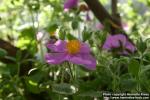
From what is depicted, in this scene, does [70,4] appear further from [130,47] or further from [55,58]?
[55,58]

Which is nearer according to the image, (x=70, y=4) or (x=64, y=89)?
(x=64, y=89)

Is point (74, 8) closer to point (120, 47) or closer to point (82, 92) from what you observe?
point (120, 47)

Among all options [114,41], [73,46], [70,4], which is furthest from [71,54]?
[70,4]

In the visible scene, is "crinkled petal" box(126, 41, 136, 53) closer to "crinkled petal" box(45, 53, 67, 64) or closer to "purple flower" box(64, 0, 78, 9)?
"purple flower" box(64, 0, 78, 9)

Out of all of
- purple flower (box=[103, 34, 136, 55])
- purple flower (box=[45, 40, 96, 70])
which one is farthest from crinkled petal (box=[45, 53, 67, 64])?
purple flower (box=[103, 34, 136, 55])

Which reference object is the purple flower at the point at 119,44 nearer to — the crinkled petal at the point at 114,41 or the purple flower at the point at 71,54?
the crinkled petal at the point at 114,41

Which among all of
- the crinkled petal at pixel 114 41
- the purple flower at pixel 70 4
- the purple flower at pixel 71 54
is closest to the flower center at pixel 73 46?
the purple flower at pixel 71 54
